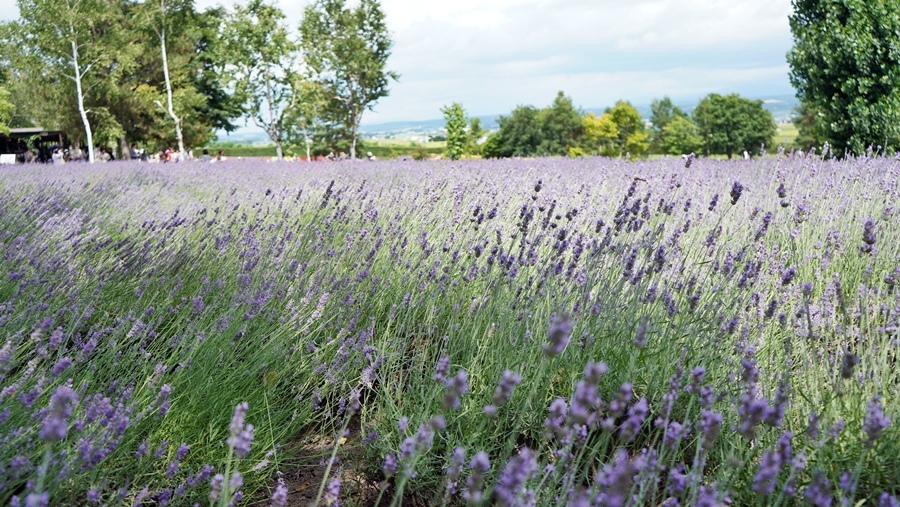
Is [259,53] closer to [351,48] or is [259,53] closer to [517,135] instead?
[351,48]

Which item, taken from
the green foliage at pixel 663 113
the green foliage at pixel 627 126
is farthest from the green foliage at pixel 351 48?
the green foliage at pixel 663 113

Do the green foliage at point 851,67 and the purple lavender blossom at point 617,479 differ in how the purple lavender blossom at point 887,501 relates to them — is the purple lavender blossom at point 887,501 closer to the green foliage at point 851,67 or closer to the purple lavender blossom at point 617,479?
the purple lavender blossom at point 617,479

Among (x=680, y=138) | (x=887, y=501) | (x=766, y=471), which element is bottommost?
(x=887, y=501)

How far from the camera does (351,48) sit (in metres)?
32.2

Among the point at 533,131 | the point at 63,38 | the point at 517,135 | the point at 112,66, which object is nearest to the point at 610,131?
the point at 533,131

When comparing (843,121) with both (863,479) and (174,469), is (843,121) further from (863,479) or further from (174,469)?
(174,469)

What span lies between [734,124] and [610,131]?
81.0 feet

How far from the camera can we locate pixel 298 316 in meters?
3.00

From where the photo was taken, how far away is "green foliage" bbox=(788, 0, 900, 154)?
34.2ft

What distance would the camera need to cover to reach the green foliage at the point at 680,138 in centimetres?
7081

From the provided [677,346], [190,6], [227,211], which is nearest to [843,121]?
[227,211]

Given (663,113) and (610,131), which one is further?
(663,113)

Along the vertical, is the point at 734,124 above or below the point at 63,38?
below

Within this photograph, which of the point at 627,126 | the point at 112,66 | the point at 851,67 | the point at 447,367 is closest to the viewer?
the point at 447,367
